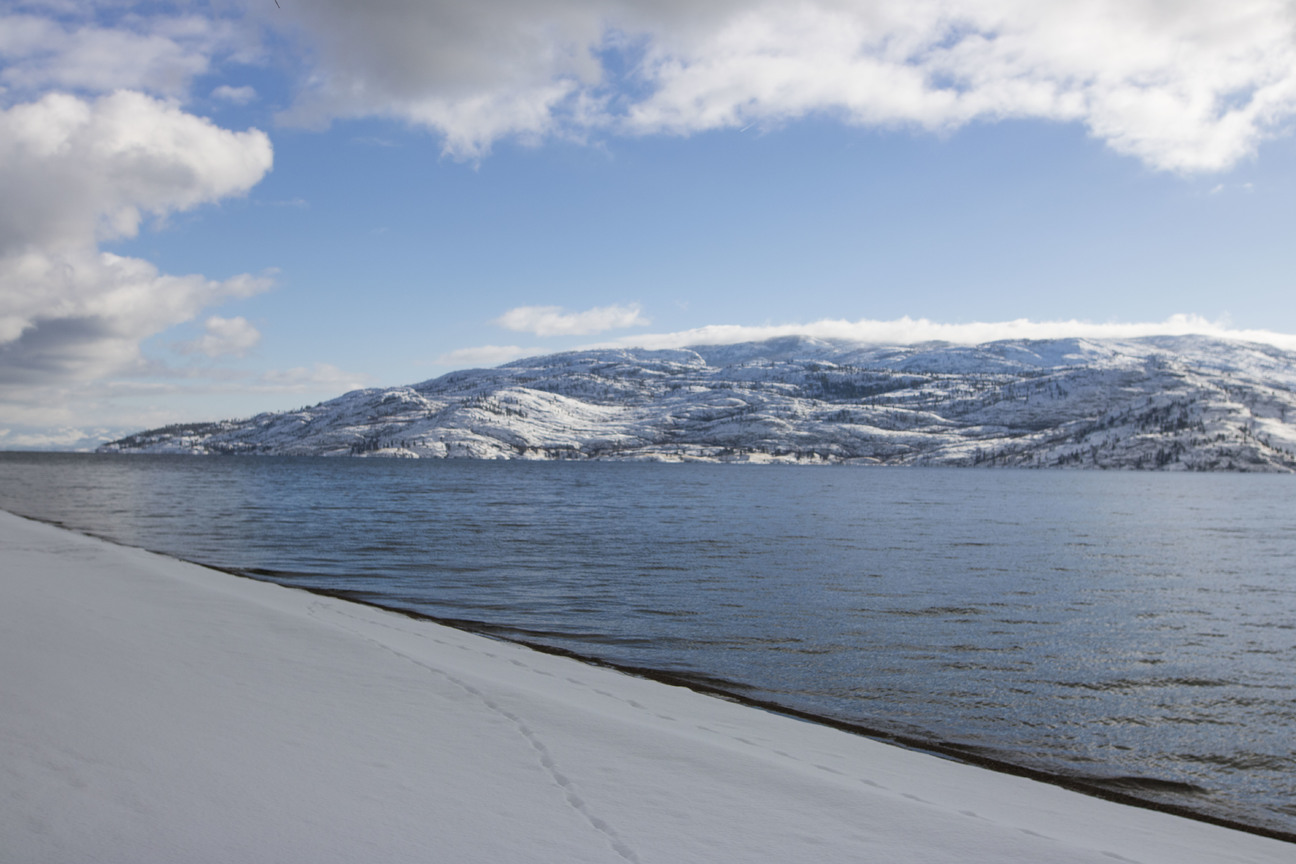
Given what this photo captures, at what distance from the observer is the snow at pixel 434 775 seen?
5.98 meters

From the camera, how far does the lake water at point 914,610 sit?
1398 centimetres

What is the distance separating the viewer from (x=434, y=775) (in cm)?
749

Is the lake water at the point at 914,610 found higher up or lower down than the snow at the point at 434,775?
lower down

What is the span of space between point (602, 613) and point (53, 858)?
1978 centimetres

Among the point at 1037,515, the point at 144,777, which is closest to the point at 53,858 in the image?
the point at 144,777

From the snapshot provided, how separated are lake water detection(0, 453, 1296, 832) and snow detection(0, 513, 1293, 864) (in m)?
3.19

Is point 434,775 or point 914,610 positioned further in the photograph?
point 914,610

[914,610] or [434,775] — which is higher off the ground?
[434,775]

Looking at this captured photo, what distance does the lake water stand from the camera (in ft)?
45.9

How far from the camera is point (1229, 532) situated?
196 feet

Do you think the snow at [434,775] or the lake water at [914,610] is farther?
the lake water at [914,610]

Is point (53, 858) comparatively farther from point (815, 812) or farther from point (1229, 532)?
point (1229, 532)

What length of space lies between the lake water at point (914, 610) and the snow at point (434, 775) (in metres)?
3.19

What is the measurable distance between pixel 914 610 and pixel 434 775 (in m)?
21.4
